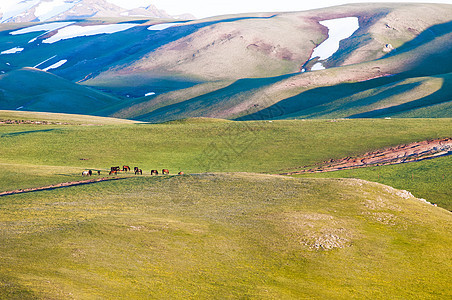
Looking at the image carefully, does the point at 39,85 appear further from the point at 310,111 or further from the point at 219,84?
the point at 310,111

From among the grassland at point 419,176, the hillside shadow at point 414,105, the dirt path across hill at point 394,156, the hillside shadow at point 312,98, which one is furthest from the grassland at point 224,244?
the hillside shadow at point 312,98

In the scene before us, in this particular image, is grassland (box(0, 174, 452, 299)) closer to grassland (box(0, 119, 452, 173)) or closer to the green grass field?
the green grass field

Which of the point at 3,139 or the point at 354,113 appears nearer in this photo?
the point at 3,139

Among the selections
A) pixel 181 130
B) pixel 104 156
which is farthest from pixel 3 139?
pixel 181 130

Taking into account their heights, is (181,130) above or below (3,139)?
below

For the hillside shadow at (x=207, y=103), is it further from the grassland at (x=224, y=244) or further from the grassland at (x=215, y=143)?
the grassland at (x=224, y=244)

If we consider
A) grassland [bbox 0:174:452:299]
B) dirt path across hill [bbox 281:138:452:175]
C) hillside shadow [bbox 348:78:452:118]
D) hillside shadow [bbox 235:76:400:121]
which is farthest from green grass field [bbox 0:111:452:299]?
hillside shadow [bbox 235:76:400:121]

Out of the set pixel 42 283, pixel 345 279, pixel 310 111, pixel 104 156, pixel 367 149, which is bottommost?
pixel 310 111
